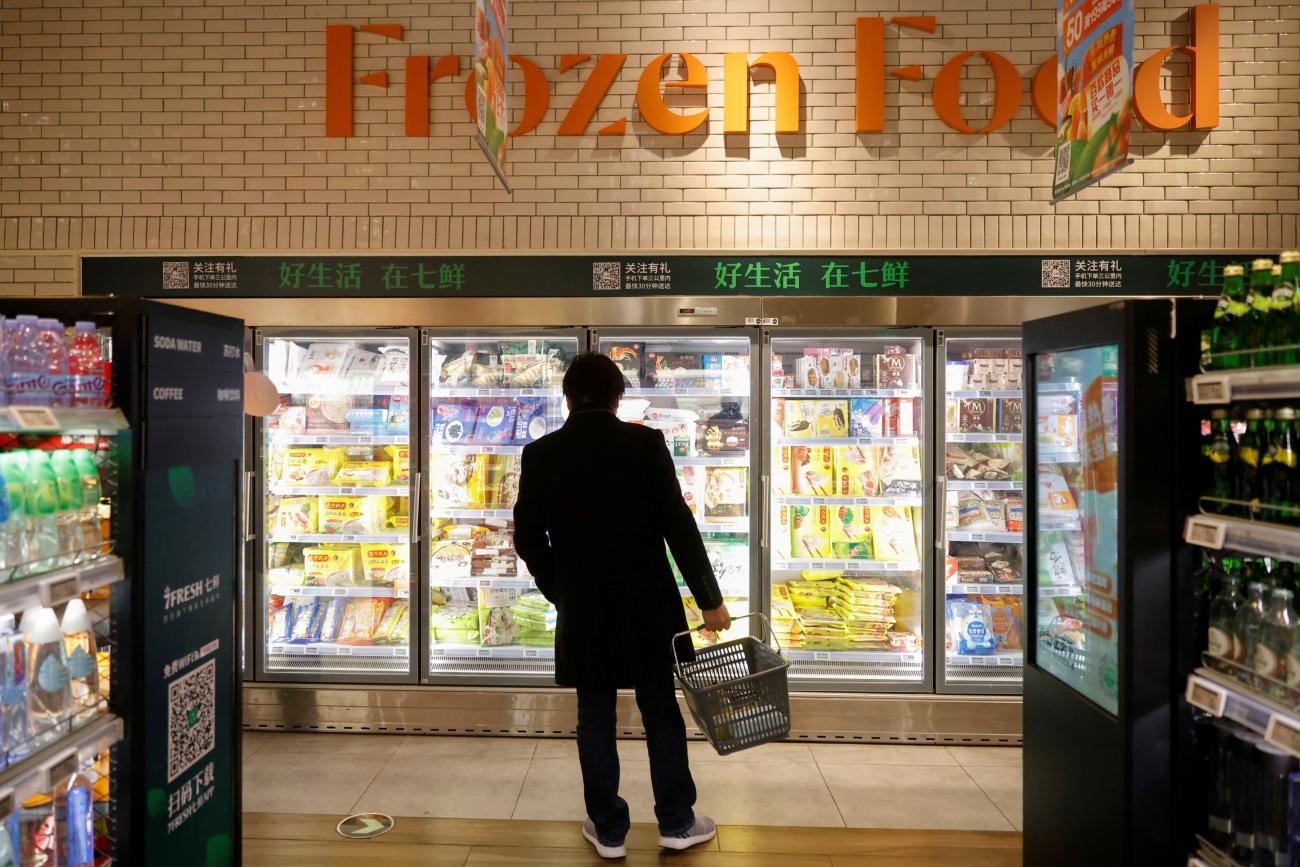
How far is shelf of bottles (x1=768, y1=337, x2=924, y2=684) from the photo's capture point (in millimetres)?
4965

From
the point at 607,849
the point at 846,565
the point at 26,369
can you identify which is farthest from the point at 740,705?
the point at 26,369

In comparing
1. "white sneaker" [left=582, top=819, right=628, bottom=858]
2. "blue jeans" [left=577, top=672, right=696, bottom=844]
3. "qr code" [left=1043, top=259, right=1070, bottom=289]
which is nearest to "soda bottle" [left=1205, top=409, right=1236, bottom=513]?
"blue jeans" [left=577, top=672, right=696, bottom=844]

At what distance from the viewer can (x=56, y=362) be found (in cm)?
227

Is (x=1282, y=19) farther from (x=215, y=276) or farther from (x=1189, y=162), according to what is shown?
(x=215, y=276)

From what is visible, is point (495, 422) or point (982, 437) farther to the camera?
point (495, 422)

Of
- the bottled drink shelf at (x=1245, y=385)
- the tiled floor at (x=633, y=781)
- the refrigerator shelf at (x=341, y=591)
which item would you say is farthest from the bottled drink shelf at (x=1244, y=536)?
the refrigerator shelf at (x=341, y=591)

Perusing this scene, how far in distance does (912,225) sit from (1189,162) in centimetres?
156

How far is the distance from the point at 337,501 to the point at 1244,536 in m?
4.32

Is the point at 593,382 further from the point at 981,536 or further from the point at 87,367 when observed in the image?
the point at 981,536

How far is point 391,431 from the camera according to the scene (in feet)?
16.5

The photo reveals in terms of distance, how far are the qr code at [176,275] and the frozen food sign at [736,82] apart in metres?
1.11

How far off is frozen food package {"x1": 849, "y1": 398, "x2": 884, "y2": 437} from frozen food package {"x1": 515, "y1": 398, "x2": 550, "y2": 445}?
1646 mm

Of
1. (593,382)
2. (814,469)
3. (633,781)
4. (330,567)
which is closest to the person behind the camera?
(593,382)

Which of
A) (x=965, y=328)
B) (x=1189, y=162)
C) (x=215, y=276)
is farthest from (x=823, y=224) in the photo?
(x=215, y=276)
